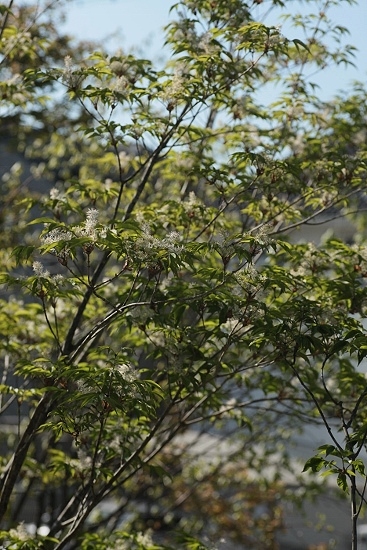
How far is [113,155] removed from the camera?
4.47 m

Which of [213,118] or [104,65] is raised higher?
[213,118]

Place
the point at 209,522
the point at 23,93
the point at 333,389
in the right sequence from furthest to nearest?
the point at 209,522
the point at 23,93
the point at 333,389

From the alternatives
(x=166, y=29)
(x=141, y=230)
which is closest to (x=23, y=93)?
(x=166, y=29)

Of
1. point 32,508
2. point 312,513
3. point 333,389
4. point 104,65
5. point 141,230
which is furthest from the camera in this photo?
point 312,513

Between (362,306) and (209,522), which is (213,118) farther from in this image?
(209,522)

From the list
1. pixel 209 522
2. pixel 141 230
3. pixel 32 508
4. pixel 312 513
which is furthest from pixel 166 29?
pixel 312 513

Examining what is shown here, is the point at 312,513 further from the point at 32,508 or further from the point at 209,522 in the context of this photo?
the point at 32,508

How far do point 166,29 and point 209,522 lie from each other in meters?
5.77

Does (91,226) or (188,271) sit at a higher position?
(188,271)

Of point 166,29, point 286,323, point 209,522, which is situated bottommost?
point 286,323

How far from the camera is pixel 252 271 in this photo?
312 cm

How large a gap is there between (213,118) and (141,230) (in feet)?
6.55

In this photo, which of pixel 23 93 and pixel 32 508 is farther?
pixel 32 508

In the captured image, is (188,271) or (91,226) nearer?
(91,226)
